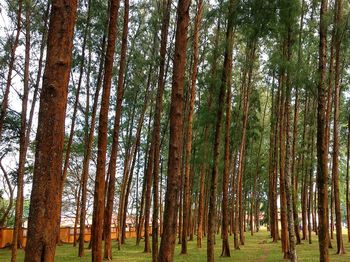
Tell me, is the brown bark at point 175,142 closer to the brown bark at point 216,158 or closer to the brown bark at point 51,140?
the brown bark at point 51,140

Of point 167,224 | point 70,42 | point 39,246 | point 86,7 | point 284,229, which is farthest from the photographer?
point 86,7

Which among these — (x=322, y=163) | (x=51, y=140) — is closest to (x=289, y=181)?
(x=322, y=163)

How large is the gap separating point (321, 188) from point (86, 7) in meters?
12.6

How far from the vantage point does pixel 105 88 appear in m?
9.57

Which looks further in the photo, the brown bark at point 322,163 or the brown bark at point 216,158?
the brown bark at point 216,158

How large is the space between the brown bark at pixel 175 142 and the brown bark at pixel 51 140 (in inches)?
151

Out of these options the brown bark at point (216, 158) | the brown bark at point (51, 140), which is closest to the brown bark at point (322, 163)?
the brown bark at point (216, 158)

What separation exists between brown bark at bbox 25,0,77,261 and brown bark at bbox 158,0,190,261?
151 inches

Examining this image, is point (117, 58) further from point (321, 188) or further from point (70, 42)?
point (70, 42)

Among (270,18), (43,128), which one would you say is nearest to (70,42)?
(43,128)

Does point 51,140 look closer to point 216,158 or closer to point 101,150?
point 101,150

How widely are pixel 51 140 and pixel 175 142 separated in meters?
4.06

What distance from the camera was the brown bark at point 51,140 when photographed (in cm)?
330

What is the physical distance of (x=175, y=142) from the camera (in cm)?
734
